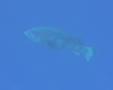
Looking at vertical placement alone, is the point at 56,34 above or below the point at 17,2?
below

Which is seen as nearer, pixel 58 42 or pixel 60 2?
pixel 58 42

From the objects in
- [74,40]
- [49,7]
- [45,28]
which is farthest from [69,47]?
[49,7]

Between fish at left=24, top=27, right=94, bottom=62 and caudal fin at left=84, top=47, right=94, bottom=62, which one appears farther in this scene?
caudal fin at left=84, top=47, right=94, bottom=62

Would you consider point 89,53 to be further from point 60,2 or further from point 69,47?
point 60,2

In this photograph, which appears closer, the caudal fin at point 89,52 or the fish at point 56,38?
the fish at point 56,38

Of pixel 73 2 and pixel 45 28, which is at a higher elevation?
pixel 73 2

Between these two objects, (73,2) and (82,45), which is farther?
(73,2)

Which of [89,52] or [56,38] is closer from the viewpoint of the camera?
[56,38]

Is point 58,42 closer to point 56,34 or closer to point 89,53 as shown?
point 56,34

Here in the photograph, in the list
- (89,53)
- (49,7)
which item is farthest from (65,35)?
(49,7)
